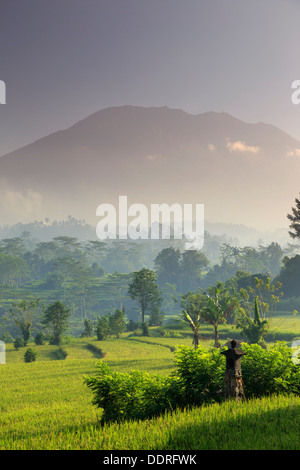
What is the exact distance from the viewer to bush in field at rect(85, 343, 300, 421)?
29.9 feet

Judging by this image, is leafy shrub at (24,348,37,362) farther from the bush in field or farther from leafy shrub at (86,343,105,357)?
the bush in field

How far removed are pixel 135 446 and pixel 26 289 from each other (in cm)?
10640

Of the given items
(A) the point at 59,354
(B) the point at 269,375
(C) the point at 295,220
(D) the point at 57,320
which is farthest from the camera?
(C) the point at 295,220

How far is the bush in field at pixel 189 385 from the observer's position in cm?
912

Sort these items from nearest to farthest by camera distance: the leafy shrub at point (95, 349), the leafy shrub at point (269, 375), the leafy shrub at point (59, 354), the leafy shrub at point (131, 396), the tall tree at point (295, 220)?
the leafy shrub at point (131, 396), the leafy shrub at point (269, 375), the leafy shrub at point (95, 349), the leafy shrub at point (59, 354), the tall tree at point (295, 220)

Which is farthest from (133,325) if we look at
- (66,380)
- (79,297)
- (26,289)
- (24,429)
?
(26,289)

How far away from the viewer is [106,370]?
9.80 m

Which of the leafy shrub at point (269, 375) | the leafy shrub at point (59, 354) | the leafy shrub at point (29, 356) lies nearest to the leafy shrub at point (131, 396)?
the leafy shrub at point (269, 375)

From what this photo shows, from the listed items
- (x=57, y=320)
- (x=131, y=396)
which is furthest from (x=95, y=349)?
(x=131, y=396)

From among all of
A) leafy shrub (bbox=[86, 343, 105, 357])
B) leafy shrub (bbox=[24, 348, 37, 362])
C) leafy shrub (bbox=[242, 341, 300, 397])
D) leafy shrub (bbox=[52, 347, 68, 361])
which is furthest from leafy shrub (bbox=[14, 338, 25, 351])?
leafy shrub (bbox=[242, 341, 300, 397])

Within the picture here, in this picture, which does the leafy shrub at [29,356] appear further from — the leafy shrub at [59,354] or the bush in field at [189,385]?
the bush in field at [189,385]

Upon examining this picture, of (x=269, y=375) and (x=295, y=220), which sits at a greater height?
(x=295, y=220)

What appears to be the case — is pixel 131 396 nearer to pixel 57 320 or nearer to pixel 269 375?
pixel 269 375

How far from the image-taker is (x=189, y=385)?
30.3 ft
